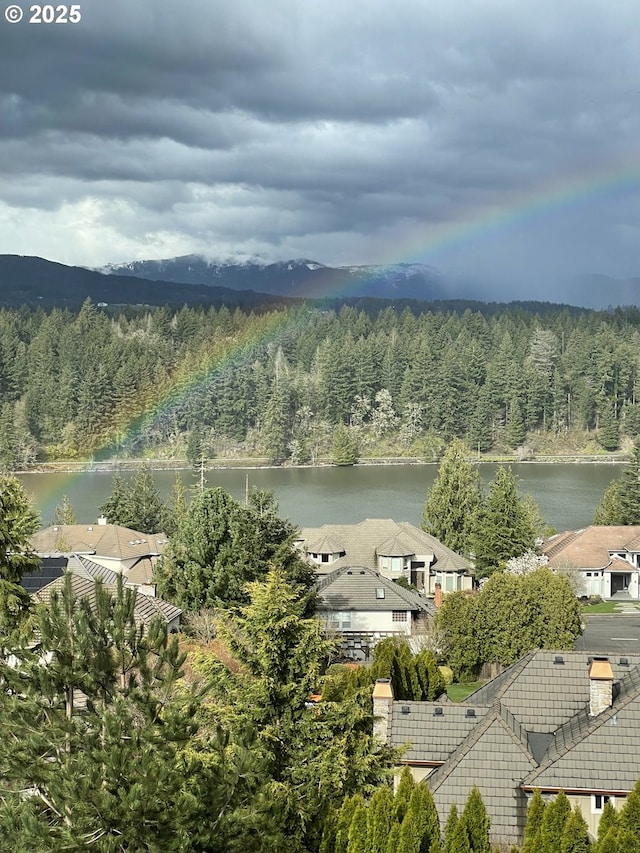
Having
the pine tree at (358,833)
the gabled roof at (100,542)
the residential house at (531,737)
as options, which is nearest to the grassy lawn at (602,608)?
the gabled roof at (100,542)

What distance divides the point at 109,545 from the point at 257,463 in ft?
186

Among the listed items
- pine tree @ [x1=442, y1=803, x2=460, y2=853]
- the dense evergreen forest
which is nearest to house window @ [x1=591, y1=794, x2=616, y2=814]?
pine tree @ [x1=442, y1=803, x2=460, y2=853]

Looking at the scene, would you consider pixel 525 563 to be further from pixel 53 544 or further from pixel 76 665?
pixel 76 665

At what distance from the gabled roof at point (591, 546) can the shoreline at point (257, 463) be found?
156 feet

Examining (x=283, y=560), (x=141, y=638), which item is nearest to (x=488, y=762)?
(x=141, y=638)

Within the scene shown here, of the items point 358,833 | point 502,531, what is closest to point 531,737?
point 358,833

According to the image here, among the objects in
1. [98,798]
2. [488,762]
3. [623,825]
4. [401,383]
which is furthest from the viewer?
[401,383]

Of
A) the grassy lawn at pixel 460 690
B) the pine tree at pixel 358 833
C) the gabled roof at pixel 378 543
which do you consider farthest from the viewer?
the gabled roof at pixel 378 543

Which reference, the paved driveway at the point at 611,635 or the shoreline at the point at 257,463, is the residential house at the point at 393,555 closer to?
the paved driveway at the point at 611,635

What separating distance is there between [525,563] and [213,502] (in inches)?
470

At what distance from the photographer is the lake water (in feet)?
192

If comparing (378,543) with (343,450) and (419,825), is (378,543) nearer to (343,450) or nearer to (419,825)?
(419,825)

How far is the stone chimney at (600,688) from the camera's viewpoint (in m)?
13.6

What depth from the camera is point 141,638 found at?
9.55 metres
